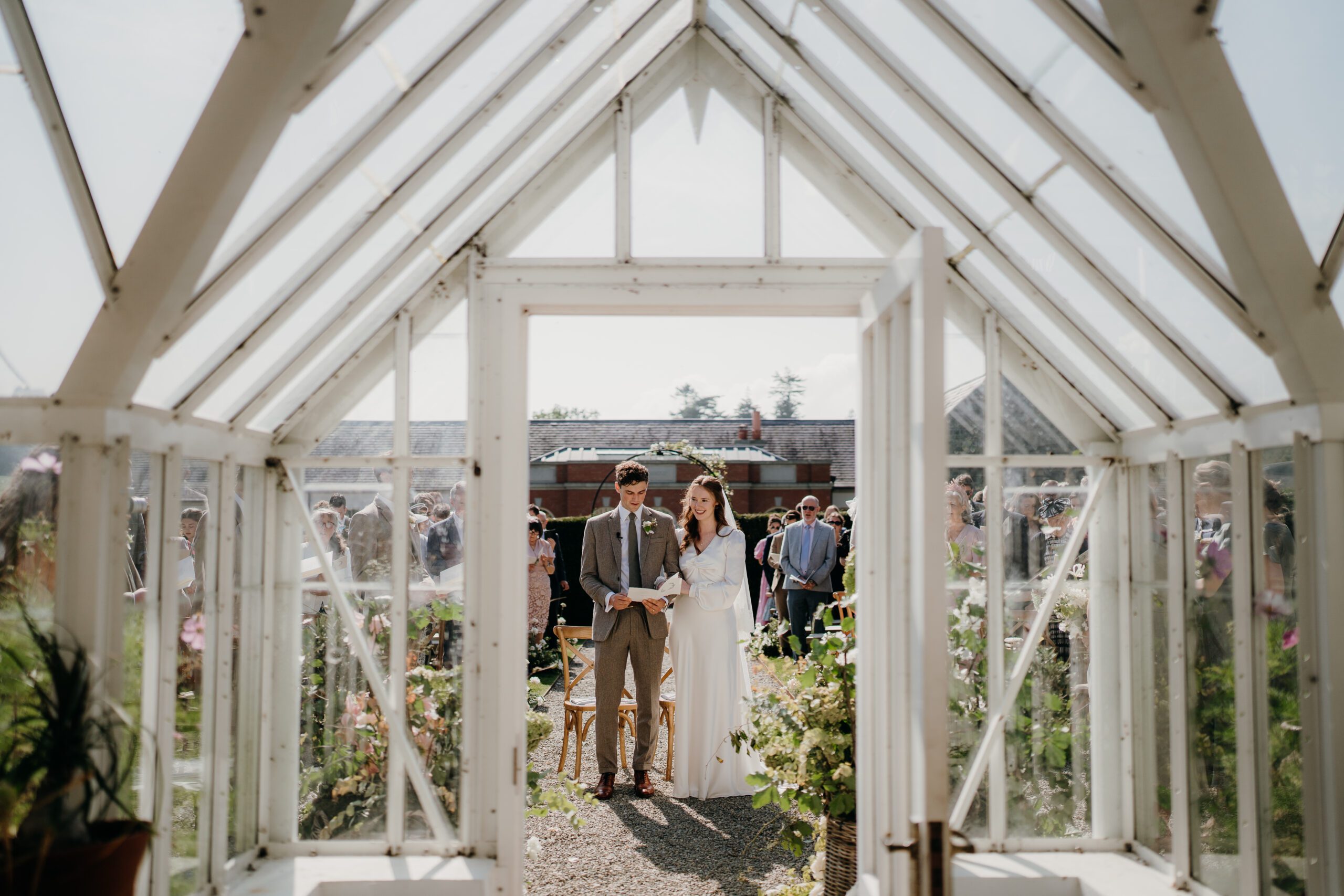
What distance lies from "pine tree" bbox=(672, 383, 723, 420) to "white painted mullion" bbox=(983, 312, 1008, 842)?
34179mm

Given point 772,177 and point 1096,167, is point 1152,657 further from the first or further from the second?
point 772,177

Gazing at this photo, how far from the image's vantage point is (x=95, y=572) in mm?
2438

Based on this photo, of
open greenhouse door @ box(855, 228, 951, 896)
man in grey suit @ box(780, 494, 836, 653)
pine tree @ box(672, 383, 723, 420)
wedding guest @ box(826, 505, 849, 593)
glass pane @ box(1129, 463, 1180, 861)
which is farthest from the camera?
pine tree @ box(672, 383, 723, 420)

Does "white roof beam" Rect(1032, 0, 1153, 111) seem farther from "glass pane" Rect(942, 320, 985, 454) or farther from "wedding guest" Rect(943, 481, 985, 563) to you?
"wedding guest" Rect(943, 481, 985, 563)

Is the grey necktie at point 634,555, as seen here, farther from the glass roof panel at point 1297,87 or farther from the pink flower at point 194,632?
the glass roof panel at point 1297,87

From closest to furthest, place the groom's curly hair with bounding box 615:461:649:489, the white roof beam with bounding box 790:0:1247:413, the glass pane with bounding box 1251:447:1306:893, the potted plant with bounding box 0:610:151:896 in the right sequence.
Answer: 1. the potted plant with bounding box 0:610:151:896
2. the glass pane with bounding box 1251:447:1306:893
3. the white roof beam with bounding box 790:0:1247:413
4. the groom's curly hair with bounding box 615:461:649:489

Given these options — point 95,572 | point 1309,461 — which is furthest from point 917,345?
point 95,572

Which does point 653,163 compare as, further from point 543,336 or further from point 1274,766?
point 543,336

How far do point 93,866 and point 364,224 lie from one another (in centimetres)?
178

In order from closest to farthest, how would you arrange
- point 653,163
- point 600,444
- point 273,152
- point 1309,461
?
point 273,152, point 1309,461, point 653,163, point 600,444

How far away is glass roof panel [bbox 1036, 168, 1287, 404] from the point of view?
2.65m

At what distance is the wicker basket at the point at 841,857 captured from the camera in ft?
11.6

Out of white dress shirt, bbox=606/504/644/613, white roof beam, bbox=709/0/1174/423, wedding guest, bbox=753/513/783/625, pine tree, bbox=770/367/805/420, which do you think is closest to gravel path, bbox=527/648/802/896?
white dress shirt, bbox=606/504/644/613

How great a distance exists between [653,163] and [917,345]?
147 cm
